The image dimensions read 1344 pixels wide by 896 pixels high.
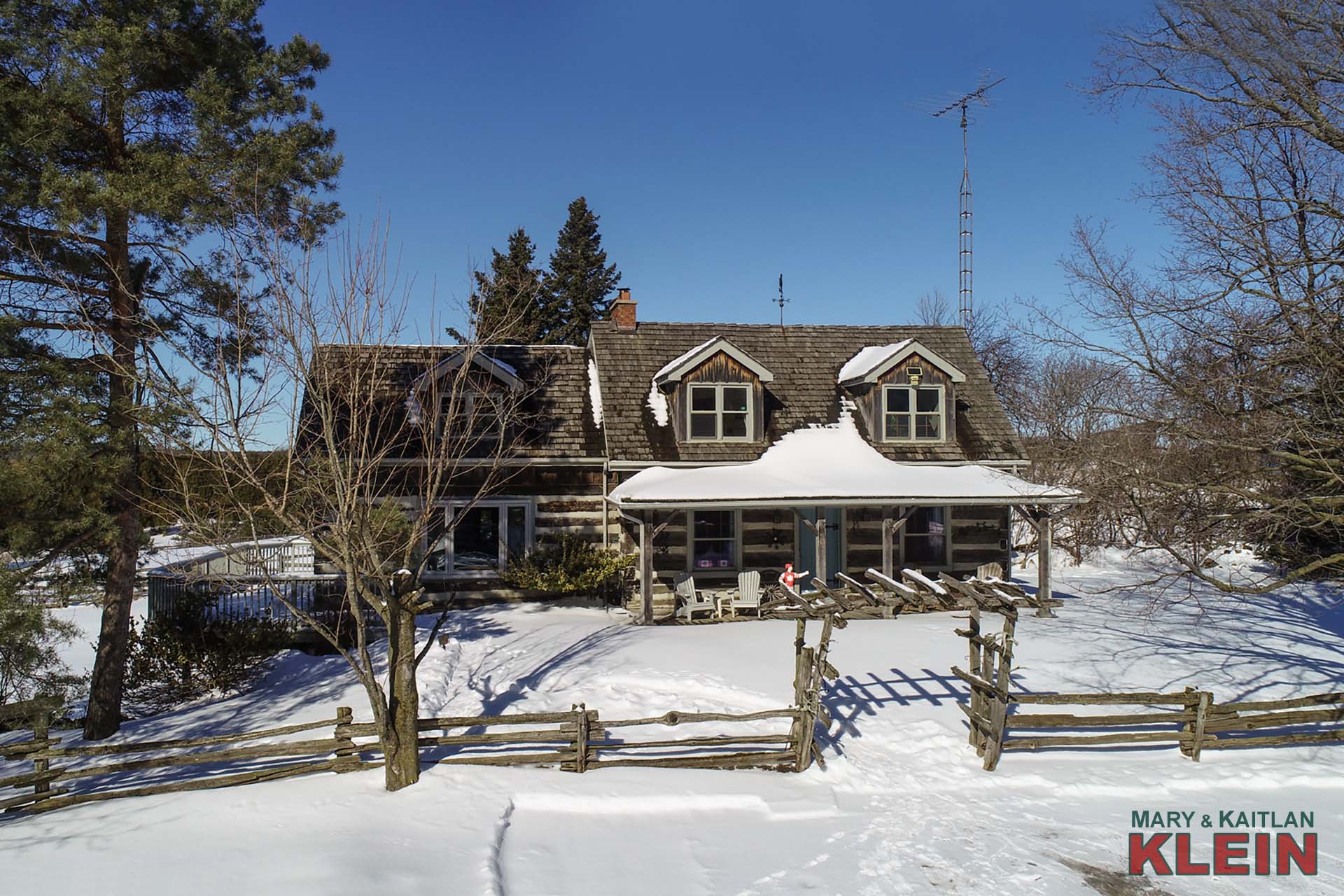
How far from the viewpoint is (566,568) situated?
18156 millimetres

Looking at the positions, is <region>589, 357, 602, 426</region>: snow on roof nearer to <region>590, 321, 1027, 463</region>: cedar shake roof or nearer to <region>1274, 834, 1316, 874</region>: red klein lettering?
<region>590, 321, 1027, 463</region>: cedar shake roof

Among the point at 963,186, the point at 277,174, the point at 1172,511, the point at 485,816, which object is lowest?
the point at 485,816

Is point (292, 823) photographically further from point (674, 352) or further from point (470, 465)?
point (674, 352)

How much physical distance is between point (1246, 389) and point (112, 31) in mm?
15851

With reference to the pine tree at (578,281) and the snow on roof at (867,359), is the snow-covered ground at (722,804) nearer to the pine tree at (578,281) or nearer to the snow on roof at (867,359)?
the snow on roof at (867,359)

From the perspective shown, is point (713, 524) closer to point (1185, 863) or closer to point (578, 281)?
point (1185, 863)

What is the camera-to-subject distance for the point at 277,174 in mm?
11898

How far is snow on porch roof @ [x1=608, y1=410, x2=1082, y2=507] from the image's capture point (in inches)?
662

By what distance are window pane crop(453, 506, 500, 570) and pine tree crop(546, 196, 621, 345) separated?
21783 mm

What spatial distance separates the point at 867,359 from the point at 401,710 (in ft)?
51.7

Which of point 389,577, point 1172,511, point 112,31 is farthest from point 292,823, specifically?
point 1172,511

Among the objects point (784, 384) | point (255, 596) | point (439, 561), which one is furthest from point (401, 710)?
point (784, 384)

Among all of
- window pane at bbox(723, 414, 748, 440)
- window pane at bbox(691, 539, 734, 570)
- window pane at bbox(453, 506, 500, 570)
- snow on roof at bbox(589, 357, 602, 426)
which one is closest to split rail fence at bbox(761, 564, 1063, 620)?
window pane at bbox(691, 539, 734, 570)

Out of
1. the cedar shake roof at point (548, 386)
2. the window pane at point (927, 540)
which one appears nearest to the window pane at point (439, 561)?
the cedar shake roof at point (548, 386)
